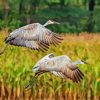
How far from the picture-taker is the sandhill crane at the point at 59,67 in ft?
18.2

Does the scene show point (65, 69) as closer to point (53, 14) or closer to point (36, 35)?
point (36, 35)

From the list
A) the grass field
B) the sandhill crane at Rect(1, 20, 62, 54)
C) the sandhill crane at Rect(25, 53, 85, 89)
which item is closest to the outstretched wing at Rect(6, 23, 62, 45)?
the sandhill crane at Rect(1, 20, 62, 54)

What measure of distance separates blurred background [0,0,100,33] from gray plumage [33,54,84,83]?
51.7 ft

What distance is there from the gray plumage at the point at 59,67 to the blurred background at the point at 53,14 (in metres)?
15.8

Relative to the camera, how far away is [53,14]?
23547mm

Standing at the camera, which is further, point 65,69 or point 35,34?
point 35,34

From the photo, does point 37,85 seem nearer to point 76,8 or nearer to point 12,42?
point 12,42

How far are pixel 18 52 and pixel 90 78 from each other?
2290 mm

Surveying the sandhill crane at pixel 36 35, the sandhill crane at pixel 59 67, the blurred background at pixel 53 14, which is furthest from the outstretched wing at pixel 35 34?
the blurred background at pixel 53 14

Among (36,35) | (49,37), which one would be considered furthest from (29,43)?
(49,37)

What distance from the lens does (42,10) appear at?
948 inches

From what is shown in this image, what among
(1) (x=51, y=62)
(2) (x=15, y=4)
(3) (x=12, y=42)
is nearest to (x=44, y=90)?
(3) (x=12, y=42)

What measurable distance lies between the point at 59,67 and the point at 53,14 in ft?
59.3

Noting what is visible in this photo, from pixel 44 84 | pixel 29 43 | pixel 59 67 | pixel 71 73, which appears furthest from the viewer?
pixel 44 84
